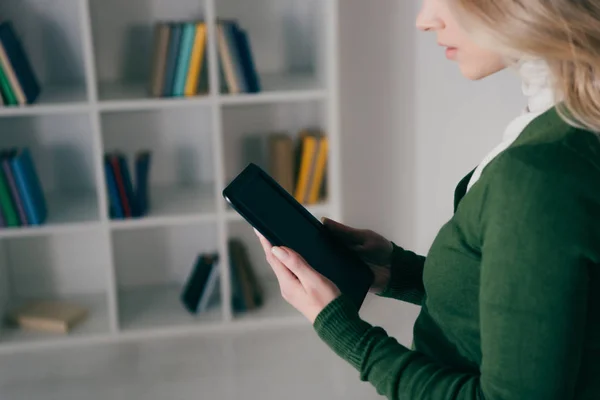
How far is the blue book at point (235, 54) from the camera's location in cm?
242

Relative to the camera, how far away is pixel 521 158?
2.58 feet

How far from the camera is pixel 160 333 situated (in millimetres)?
2625

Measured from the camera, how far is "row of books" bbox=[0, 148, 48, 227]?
7.94ft

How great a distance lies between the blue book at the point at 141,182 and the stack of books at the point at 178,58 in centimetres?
22

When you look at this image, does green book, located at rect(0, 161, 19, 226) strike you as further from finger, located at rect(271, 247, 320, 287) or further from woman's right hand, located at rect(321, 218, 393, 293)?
finger, located at rect(271, 247, 320, 287)

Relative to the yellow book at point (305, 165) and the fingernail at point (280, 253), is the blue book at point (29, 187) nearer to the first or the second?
the yellow book at point (305, 165)

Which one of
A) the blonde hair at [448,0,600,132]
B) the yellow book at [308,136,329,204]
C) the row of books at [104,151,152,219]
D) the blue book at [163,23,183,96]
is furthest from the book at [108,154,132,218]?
the blonde hair at [448,0,600,132]

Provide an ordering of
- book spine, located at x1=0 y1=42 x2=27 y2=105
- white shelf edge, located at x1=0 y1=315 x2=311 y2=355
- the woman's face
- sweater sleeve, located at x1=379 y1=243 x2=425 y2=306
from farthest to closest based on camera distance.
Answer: white shelf edge, located at x1=0 y1=315 x2=311 y2=355
book spine, located at x1=0 y1=42 x2=27 y2=105
sweater sleeve, located at x1=379 y1=243 x2=425 y2=306
the woman's face

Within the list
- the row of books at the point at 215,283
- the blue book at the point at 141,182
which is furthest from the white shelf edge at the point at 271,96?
the row of books at the point at 215,283

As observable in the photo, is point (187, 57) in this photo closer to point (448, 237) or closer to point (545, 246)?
point (448, 237)

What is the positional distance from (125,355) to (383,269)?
1.53 metres

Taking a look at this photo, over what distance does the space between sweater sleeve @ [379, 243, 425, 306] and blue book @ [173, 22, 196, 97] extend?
54.9 inches

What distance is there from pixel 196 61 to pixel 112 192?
0.51 meters

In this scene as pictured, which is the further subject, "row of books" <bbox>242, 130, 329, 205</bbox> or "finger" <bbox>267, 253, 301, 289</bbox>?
"row of books" <bbox>242, 130, 329, 205</bbox>
